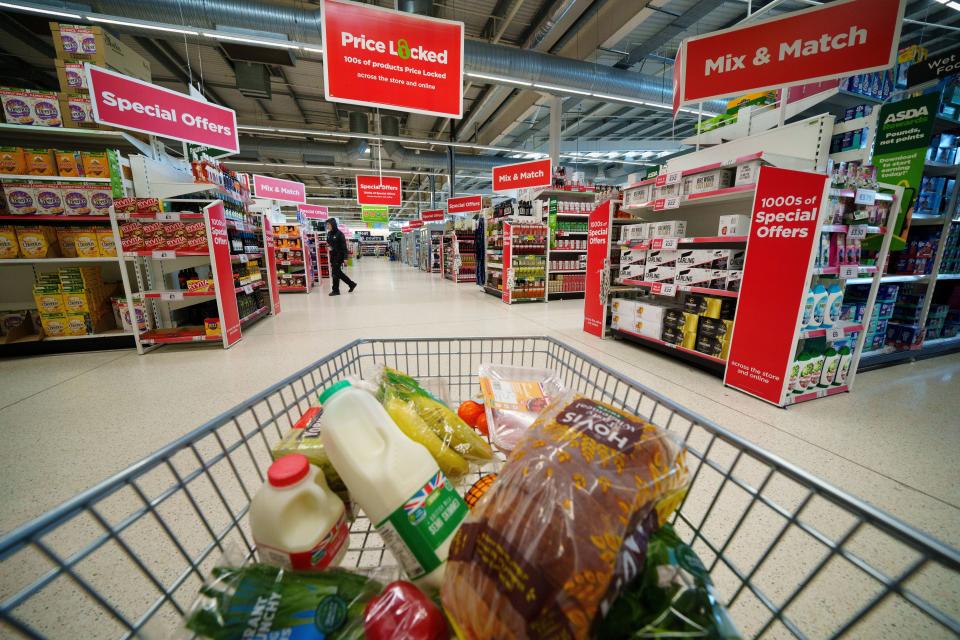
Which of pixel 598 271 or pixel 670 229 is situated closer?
pixel 670 229

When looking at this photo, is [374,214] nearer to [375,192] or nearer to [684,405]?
[375,192]

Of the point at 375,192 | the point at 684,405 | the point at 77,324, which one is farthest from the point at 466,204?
the point at 684,405

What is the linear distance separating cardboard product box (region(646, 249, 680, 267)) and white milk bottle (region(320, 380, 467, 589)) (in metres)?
3.02

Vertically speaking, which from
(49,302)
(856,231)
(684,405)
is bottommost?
(684,405)

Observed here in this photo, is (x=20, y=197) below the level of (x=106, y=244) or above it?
above

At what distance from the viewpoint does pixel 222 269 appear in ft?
12.0

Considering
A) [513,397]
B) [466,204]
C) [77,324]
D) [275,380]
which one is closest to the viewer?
[513,397]

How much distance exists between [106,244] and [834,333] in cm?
610

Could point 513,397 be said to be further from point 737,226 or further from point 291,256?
point 291,256

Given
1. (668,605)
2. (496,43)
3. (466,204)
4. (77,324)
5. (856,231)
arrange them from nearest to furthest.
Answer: (668,605), (856,231), (77,324), (496,43), (466,204)

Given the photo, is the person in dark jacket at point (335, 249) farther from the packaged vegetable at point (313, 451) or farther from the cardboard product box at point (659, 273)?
the packaged vegetable at point (313, 451)

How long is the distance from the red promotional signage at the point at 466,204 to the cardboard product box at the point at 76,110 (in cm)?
828

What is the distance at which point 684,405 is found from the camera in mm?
2383

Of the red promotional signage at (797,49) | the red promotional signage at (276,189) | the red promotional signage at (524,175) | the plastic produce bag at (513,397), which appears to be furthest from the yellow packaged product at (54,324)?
the red promotional signage at (524,175)
